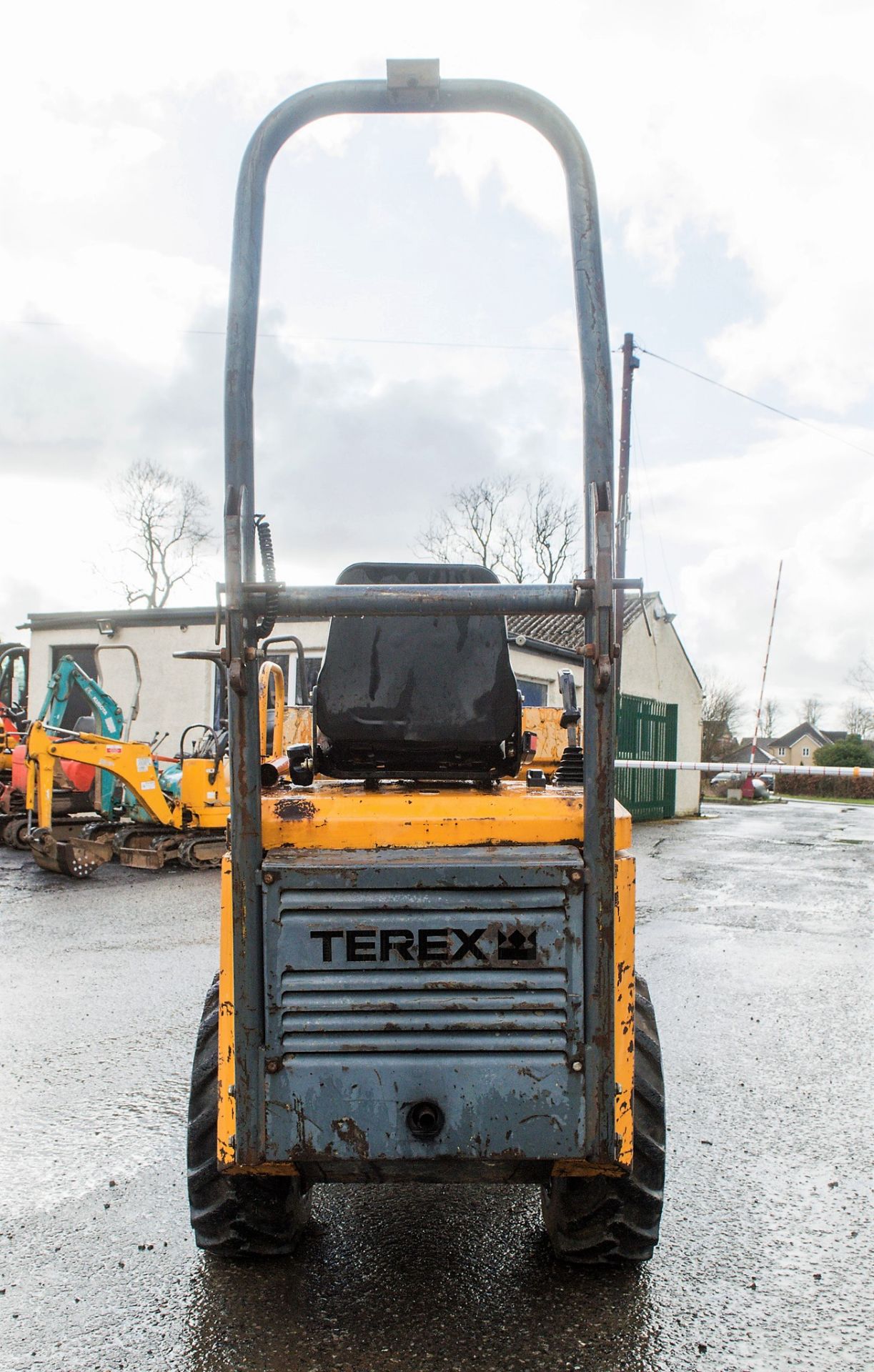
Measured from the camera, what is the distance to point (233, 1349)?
9.16 ft

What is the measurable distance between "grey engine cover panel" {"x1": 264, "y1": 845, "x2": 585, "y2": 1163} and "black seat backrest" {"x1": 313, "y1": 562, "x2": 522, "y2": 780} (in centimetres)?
66

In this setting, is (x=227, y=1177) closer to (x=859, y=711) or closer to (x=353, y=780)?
(x=353, y=780)

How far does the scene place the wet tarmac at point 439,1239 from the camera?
2.83 meters

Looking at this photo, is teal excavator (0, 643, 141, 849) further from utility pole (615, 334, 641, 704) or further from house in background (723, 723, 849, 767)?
house in background (723, 723, 849, 767)

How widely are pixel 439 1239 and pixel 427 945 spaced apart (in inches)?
53.5

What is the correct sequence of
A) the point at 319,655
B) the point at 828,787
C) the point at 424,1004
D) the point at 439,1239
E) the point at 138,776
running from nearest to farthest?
the point at 424,1004
the point at 439,1239
the point at 138,776
the point at 319,655
the point at 828,787

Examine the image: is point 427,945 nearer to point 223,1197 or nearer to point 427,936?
point 427,936

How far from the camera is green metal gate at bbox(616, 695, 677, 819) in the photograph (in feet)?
73.8

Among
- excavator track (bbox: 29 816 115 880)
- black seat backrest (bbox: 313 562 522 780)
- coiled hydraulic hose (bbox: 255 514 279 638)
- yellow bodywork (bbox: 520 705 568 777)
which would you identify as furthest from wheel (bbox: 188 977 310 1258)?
excavator track (bbox: 29 816 115 880)

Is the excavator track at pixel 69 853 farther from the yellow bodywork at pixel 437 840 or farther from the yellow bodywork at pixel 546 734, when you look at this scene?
the yellow bodywork at pixel 437 840

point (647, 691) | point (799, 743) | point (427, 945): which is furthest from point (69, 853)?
point (799, 743)

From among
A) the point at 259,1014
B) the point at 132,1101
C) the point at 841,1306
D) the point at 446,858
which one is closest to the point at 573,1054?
the point at 446,858

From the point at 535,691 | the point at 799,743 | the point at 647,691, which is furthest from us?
the point at 799,743

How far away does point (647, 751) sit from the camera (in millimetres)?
24609
